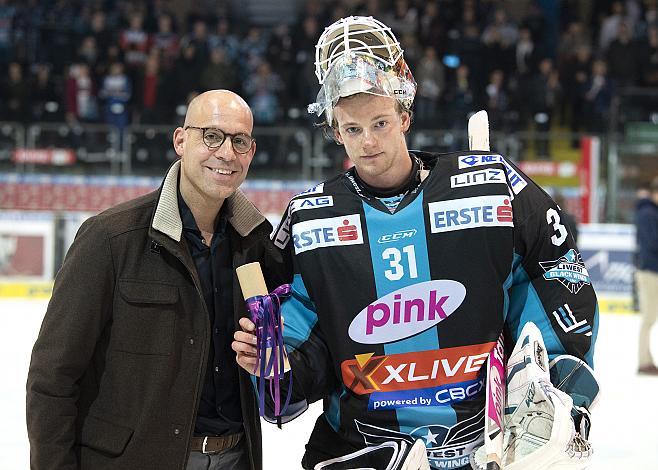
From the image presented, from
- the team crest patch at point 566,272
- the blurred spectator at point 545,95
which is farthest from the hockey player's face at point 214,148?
the blurred spectator at point 545,95

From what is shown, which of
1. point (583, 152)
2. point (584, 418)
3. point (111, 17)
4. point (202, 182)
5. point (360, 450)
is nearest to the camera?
point (584, 418)

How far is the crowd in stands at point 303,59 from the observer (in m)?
13.4

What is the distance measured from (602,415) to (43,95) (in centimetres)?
1035

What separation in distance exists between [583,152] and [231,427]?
370 inches

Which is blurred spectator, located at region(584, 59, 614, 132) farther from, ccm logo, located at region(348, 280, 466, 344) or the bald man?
ccm logo, located at region(348, 280, 466, 344)

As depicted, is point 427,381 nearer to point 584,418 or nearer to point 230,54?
point 584,418

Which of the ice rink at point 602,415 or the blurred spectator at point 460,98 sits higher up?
the blurred spectator at point 460,98

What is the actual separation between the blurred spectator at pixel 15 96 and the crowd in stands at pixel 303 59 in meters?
0.02

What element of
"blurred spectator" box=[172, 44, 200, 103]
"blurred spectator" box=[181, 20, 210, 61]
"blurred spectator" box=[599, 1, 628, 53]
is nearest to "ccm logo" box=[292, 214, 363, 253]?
"blurred spectator" box=[172, 44, 200, 103]

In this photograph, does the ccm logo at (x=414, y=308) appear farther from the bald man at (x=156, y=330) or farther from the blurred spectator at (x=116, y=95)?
the blurred spectator at (x=116, y=95)

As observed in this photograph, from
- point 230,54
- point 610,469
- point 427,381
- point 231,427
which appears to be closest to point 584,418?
point 427,381

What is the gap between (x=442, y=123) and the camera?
12531 mm

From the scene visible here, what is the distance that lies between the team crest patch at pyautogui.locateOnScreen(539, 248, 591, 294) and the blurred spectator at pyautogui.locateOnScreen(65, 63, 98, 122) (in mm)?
12201

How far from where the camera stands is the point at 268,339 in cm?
208
